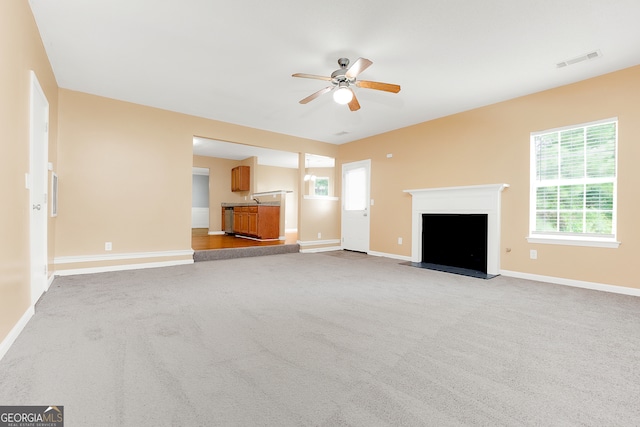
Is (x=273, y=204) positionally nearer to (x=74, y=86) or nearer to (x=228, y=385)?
(x=74, y=86)

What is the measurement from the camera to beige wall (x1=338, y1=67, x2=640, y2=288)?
3.38 m

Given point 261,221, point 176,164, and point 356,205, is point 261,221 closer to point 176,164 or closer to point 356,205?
point 356,205

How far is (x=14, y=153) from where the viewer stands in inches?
83.2

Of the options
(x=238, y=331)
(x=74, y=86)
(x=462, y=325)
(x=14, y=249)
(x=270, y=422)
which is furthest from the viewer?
(x=74, y=86)

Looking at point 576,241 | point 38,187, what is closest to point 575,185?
point 576,241

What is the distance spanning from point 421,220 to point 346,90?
309cm

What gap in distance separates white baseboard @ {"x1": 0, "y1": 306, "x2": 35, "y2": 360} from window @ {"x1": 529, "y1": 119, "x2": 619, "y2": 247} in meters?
5.46

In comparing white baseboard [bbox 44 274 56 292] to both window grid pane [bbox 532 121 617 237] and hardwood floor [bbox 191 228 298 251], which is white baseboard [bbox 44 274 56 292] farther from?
window grid pane [bbox 532 121 617 237]

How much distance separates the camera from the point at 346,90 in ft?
10.4

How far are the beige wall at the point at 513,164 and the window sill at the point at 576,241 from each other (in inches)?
2.5

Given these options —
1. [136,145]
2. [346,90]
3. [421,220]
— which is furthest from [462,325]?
[136,145]

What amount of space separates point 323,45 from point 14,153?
270 centimetres

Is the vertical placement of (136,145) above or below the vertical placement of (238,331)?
above

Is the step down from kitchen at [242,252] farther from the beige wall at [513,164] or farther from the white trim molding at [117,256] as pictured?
the beige wall at [513,164]
